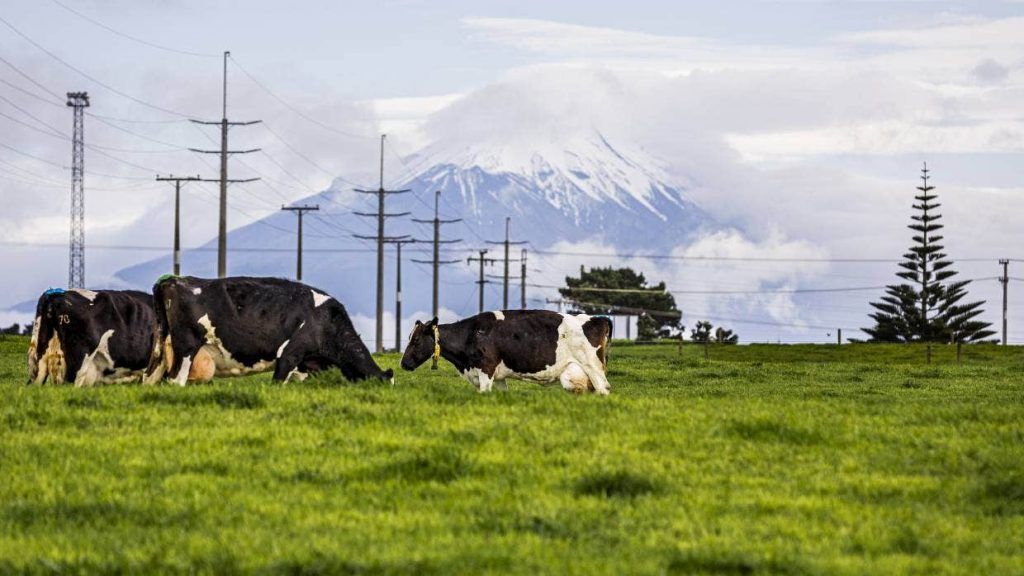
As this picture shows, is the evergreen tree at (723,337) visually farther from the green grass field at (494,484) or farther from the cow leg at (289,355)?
the green grass field at (494,484)

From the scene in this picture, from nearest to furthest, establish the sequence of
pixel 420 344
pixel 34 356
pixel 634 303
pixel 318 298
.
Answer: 1. pixel 318 298
2. pixel 34 356
3. pixel 420 344
4. pixel 634 303

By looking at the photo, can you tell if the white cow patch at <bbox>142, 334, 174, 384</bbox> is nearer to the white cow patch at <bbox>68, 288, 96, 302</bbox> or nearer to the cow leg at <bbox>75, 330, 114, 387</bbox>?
the cow leg at <bbox>75, 330, 114, 387</bbox>

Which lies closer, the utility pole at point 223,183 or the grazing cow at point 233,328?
the grazing cow at point 233,328

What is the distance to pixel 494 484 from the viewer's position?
1409 cm

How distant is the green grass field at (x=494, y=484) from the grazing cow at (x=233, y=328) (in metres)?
2.60

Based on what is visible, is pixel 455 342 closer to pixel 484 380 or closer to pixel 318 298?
pixel 484 380

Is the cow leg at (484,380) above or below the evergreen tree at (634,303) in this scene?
below

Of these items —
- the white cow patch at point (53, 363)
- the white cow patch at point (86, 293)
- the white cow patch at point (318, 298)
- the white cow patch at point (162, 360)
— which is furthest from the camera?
the white cow patch at point (86, 293)

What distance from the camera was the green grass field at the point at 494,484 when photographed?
37.3 feet

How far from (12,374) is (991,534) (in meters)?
28.7

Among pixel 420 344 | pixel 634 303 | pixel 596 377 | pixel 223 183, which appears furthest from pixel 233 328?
pixel 634 303

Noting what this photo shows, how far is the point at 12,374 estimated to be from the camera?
35.6 meters

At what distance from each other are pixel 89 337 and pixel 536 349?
833cm

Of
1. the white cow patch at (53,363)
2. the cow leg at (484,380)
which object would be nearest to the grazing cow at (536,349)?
the cow leg at (484,380)
